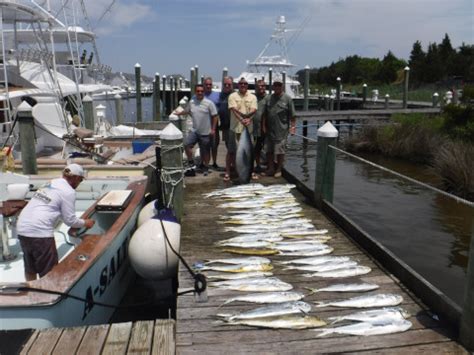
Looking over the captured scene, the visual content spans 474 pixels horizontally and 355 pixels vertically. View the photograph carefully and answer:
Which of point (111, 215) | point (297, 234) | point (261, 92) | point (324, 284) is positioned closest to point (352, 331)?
point (324, 284)

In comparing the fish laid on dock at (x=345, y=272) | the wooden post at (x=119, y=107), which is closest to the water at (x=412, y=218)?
the fish laid on dock at (x=345, y=272)

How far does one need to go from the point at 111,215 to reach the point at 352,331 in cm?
369

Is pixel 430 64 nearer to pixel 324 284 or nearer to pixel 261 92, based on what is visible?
pixel 261 92

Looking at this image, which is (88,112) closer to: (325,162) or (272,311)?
(325,162)

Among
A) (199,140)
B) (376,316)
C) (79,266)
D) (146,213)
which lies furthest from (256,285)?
(199,140)

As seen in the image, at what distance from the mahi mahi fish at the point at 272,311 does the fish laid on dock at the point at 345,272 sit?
0.66 metres

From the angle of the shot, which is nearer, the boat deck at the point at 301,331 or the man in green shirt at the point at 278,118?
the boat deck at the point at 301,331

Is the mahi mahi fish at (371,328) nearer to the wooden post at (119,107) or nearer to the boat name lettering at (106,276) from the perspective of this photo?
the boat name lettering at (106,276)

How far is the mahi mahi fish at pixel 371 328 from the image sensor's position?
3.30 meters

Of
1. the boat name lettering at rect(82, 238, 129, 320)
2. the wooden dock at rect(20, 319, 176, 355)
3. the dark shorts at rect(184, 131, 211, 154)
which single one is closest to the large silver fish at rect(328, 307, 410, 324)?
the wooden dock at rect(20, 319, 176, 355)

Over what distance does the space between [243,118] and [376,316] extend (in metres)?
4.42

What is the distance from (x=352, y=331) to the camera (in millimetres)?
3314

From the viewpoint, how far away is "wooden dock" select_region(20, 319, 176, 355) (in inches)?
124

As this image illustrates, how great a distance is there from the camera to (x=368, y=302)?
3.72 meters
